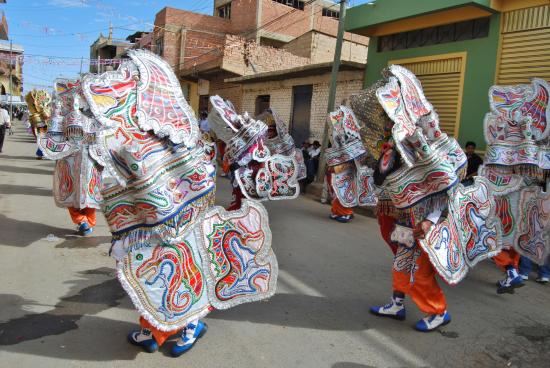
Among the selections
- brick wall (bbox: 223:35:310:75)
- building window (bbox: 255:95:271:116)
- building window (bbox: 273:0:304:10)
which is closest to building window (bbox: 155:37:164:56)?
building window (bbox: 273:0:304:10)

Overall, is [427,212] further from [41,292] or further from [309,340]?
[41,292]

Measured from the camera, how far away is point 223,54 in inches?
704

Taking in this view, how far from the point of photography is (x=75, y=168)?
566cm

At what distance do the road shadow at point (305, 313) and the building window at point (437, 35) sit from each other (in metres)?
6.73

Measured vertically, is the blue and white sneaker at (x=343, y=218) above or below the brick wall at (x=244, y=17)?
below

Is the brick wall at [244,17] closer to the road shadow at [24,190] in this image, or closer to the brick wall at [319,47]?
the brick wall at [319,47]

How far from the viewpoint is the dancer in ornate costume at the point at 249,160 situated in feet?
18.6

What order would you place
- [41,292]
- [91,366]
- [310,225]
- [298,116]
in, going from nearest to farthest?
[91,366]
[41,292]
[310,225]
[298,116]

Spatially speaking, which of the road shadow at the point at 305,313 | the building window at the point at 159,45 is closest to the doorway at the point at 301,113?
the road shadow at the point at 305,313

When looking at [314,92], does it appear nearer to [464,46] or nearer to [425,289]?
[464,46]

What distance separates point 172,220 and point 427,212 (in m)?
1.79

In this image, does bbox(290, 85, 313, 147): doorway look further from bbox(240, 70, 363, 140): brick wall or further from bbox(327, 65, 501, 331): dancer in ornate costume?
bbox(327, 65, 501, 331): dancer in ornate costume

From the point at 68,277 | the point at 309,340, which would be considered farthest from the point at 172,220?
the point at 68,277

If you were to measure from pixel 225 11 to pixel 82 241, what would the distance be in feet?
80.5
